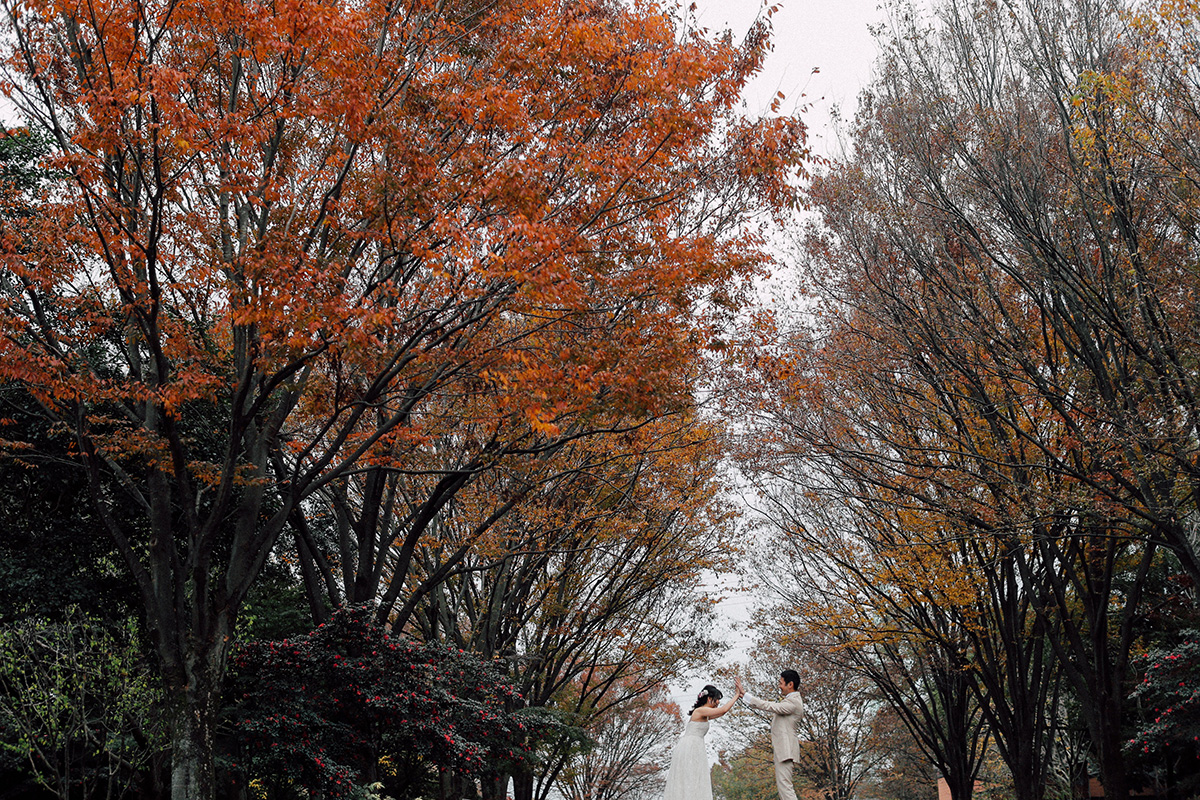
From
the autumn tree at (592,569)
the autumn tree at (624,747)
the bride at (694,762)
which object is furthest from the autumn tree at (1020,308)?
the autumn tree at (624,747)

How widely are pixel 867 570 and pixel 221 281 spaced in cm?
1124

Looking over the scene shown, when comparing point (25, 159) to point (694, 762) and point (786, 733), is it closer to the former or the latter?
point (694, 762)

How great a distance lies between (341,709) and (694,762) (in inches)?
163

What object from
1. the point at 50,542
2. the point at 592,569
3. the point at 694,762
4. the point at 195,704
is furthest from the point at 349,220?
the point at 592,569

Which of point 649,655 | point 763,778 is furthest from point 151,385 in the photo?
point 763,778

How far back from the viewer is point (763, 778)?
4034cm

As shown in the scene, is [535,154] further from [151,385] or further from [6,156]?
[6,156]

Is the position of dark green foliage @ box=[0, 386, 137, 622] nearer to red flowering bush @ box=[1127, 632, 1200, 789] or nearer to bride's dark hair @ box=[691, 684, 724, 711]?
bride's dark hair @ box=[691, 684, 724, 711]

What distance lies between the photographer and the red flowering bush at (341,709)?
9.02 meters

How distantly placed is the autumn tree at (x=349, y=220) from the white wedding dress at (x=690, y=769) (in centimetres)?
336

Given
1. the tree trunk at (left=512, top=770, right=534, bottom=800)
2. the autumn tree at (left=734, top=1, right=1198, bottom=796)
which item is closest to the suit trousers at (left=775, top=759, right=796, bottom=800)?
the autumn tree at (left=734, top=1, right=1198, bottom=796)

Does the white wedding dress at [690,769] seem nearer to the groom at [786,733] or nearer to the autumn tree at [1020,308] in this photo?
the groom at [786,733]

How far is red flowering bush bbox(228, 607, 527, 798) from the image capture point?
902 centimetres

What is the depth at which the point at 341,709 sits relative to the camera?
981 centimetres
